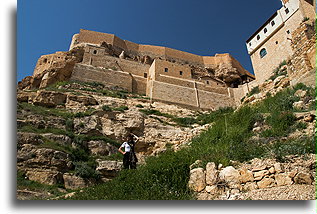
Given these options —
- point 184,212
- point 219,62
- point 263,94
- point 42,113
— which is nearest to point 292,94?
point 263,94

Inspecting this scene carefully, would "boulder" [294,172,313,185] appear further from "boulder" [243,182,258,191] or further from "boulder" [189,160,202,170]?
"boulder" [189,160,202,170]

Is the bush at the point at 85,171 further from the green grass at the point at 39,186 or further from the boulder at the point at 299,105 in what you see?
the boulder at the point at 299,105

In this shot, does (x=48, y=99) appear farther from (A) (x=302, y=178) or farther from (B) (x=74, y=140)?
(A) (x=302, y=178)

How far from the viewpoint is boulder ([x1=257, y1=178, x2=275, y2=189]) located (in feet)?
11.2

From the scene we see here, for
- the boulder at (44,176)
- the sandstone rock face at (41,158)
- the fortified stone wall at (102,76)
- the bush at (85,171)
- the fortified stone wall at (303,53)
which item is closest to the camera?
the fortified stone wall at (303,53)

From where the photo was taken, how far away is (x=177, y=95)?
22.6 meters

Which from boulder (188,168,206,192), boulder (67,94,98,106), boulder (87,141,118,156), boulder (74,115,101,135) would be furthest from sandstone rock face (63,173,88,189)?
boulder (67,94,98,106)

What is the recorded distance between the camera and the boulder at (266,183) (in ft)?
→ 11.2

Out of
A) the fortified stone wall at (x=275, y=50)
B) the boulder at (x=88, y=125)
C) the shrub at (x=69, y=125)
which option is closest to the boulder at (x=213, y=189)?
the boulder at (x=88, y=125)

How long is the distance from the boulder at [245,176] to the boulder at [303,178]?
574 mm

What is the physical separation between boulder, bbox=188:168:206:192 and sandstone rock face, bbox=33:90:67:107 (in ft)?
38.7

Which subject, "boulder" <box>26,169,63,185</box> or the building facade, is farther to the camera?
the building facade

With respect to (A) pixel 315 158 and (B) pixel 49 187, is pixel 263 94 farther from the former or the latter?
(B) pixel 49 187

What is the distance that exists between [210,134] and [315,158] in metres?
2.69
